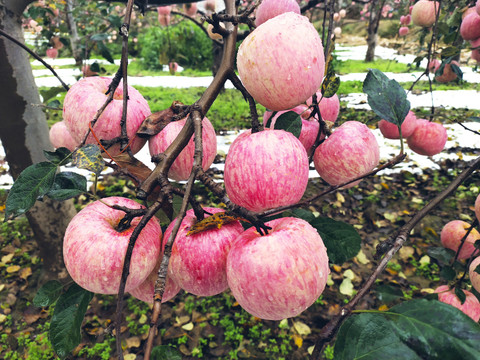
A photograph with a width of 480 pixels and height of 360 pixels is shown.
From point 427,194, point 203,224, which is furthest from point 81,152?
point 427,194

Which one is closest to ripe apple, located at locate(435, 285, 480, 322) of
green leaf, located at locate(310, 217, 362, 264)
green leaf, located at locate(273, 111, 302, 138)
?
green leaf, located at locate(310, 217, 362, 264)

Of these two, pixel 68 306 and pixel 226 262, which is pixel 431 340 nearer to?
pixel 226 262

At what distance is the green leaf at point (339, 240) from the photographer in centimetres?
69

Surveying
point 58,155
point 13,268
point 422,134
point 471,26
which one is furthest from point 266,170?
point 13,268

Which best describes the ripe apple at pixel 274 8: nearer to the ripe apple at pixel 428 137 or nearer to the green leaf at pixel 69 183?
the green leaf at pixel 69 183

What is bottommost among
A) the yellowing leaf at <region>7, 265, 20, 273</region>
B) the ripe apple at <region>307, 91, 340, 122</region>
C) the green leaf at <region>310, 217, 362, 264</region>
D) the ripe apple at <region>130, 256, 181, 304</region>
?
the yellowing leaf at <region>7, 265, 20, 273</region>

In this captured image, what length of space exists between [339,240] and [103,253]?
1.53ft

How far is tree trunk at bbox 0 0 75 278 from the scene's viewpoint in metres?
1.42

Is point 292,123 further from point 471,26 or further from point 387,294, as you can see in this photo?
point 471,26

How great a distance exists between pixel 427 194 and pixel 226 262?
10.5 feet

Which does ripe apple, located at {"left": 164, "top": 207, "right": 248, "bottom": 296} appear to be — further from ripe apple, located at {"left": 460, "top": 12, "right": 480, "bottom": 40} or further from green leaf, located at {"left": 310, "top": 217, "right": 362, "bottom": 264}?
ripe apple, located at {"left": 460, "top": 12, "right": 480, "bottom": 40}

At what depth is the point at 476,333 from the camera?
403 millimetres

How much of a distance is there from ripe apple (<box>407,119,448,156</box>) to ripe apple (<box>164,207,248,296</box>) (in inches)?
53.9

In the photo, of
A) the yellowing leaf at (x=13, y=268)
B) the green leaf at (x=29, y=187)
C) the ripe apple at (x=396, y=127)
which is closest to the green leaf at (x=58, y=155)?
the green leaf at (x=29, y=187)
